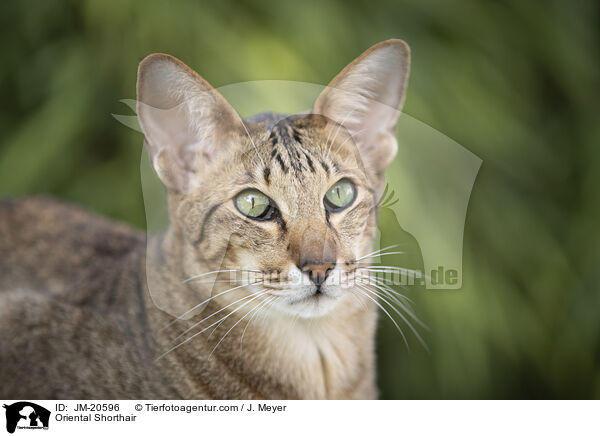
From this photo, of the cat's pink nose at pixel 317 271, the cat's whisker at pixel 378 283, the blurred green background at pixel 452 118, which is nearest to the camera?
the cat's pink nose at pixel 317 271

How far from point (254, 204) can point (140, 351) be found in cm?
39

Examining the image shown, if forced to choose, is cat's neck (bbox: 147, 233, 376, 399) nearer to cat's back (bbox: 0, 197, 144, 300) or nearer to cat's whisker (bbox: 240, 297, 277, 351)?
cat's whisker (bbox: 240, 297, 277, 351)

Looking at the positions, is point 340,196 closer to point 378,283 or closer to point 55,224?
point 378,283

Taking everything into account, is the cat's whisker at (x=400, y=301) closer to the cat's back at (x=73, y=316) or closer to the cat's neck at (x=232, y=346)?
the cat's neck at (x=232, y=346)

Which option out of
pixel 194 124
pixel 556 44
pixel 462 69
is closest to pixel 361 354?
pixel 194 124

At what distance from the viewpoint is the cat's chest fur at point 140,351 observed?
4.04 ft

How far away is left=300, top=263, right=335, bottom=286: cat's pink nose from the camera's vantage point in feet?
3.47

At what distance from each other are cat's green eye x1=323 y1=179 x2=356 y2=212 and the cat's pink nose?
0.14 metres

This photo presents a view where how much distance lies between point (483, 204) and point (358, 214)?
405 millimetres

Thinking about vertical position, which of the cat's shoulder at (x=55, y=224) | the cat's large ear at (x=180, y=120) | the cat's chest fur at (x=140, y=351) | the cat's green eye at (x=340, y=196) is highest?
the cat's large ear at (x=180, y=120)
